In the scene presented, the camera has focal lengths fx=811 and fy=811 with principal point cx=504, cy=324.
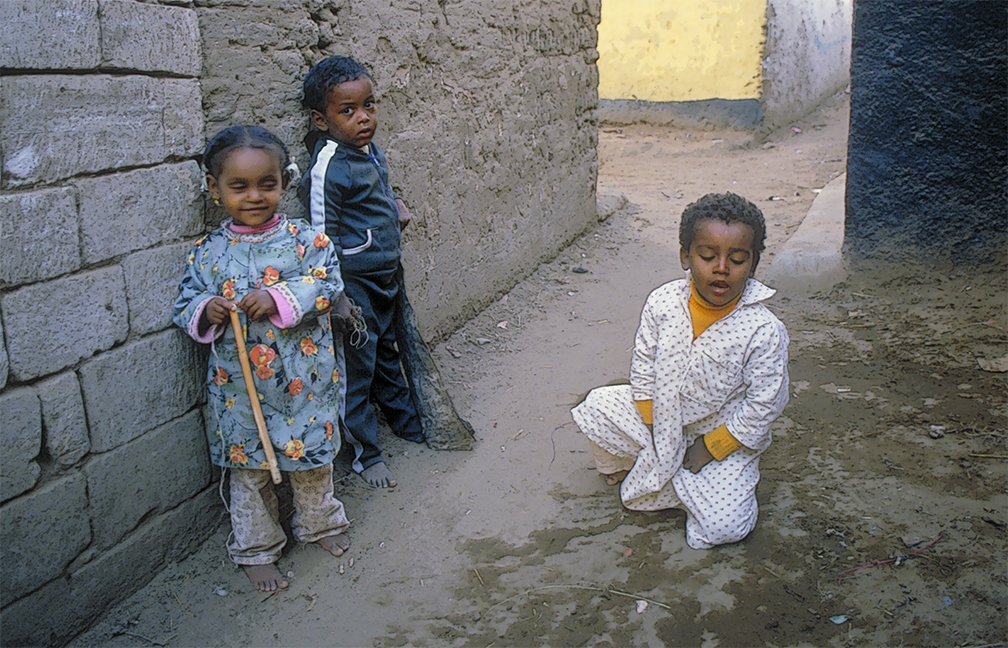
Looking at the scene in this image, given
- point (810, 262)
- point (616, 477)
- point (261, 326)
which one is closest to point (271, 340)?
point (261, 326)

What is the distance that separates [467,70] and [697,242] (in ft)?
7.21

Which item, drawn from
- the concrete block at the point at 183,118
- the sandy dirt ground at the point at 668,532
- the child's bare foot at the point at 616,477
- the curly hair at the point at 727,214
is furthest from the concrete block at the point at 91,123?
the child's bare foot at the point at 616,477

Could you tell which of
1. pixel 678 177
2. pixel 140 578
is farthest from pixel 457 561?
pixel 678 177

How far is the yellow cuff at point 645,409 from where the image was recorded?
2787 millimetres

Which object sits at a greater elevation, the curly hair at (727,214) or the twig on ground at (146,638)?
the curly hair at (727,214)

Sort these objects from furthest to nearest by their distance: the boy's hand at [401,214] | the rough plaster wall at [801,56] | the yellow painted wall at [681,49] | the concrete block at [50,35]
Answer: the rough plaster wall at [801,56]
the yellow painted wall at [681,49]
the boy's hand at [401,214]
the concrete block at [50,35]

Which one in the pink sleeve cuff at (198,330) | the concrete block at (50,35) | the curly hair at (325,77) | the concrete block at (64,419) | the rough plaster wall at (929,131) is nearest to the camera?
the concrete block at (50,35)

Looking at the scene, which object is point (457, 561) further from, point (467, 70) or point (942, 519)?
point (467, 70)

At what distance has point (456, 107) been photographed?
168 inches

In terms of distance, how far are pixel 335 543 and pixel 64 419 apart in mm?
994

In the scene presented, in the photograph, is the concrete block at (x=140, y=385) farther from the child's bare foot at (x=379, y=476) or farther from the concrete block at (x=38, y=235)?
the child's bare foot at (x=379, y=476)

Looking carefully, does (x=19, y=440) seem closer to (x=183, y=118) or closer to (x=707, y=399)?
(x=183, y=118)

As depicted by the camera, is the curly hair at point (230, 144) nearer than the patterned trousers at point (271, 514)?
Yes

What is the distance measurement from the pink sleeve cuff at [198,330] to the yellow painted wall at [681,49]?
8914mm
